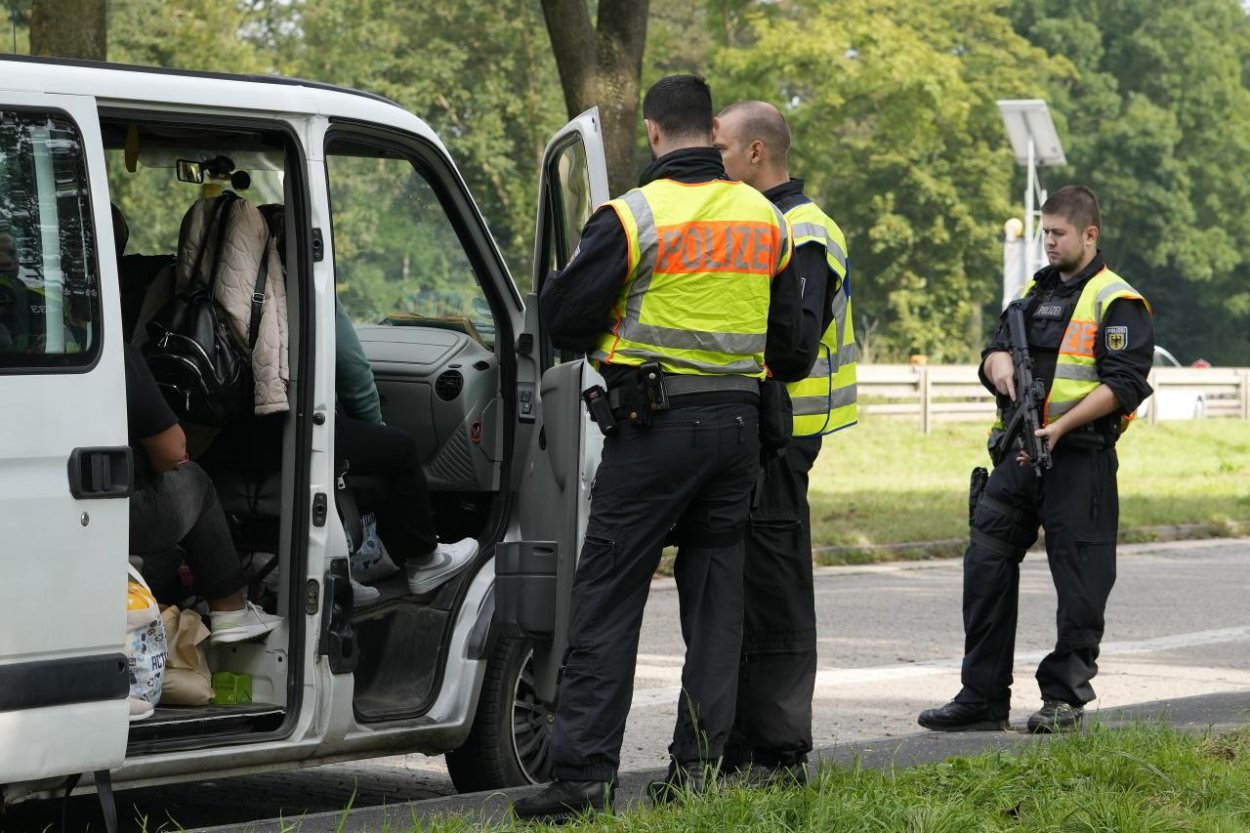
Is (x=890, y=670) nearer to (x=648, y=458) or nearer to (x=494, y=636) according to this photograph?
(x=494, y=636)

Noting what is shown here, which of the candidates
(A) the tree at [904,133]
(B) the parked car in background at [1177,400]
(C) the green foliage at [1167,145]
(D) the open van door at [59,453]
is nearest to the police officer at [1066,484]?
(D) the open van door at [59,453]

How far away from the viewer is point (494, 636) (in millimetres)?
→ 5598

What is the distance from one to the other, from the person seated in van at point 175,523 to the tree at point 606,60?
26.6ft

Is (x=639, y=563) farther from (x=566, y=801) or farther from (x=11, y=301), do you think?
(x=11, y=301)

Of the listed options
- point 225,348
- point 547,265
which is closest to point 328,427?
point 225,348

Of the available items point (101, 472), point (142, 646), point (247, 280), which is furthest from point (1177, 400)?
point (101, 472)

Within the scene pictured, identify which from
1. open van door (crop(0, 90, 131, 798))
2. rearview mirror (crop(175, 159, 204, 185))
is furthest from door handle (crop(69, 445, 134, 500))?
rearview mirror (crop(175, 159, 204, 185))

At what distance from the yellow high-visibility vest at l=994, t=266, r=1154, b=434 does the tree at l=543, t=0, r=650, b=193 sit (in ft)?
21.6

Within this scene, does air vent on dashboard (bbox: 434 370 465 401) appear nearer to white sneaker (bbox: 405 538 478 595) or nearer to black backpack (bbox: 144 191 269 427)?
white sneaker (bbox: 405 538 478 595)

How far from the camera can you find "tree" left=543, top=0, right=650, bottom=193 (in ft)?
42.8

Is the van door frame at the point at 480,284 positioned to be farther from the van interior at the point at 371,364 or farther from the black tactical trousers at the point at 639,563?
the black tactical trousers at the point at 639,563

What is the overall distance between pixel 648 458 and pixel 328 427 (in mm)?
925

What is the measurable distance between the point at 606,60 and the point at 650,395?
876cm

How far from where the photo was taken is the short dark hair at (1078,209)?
22.2 feet
